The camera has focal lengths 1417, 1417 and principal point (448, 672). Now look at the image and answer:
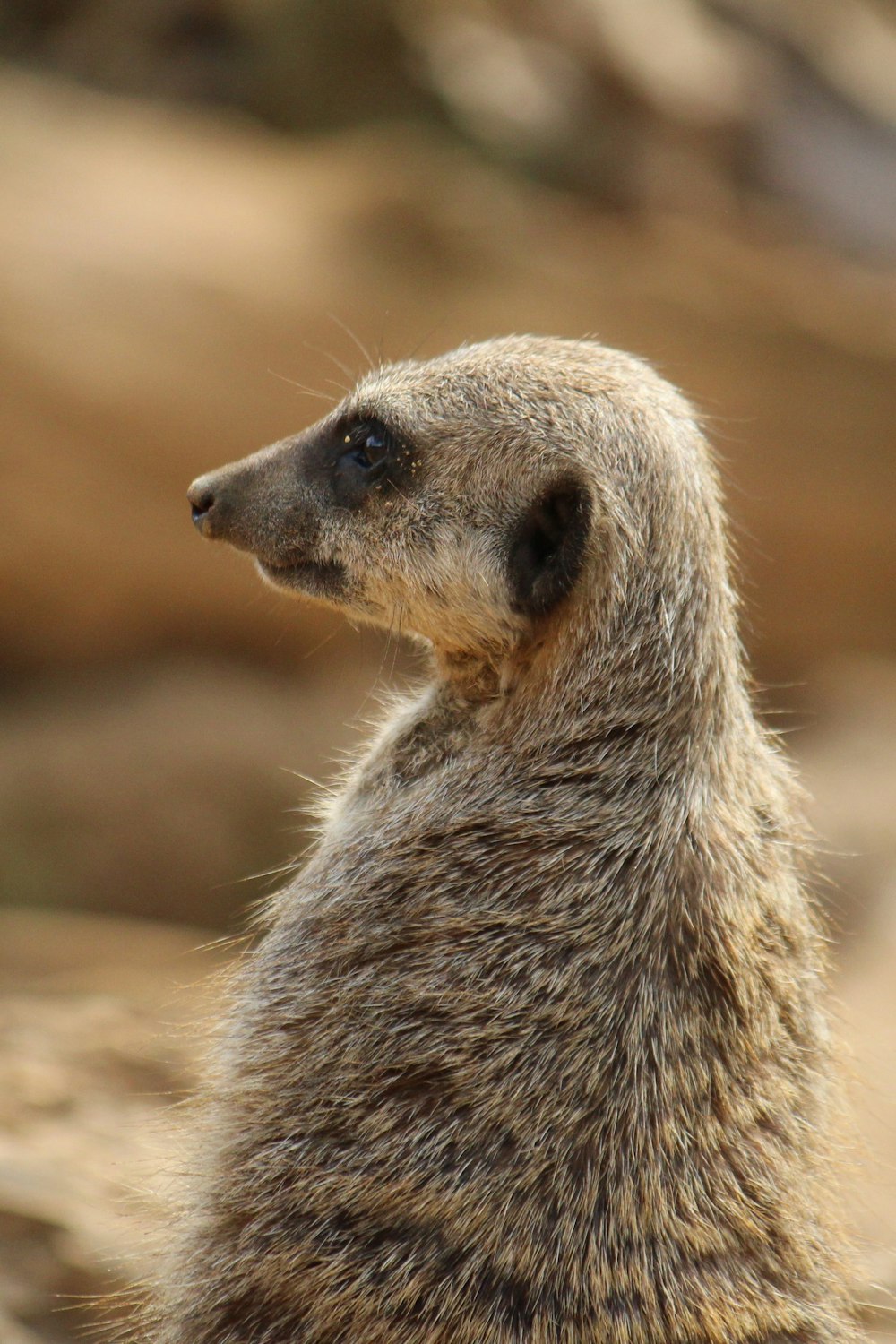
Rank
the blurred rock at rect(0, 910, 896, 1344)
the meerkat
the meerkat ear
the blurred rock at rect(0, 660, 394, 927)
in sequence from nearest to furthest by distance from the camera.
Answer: the meerkat → the meerkat ear → the blurred rock at rect(0, 910, 896, 1344) → the blurred rock at rect(0, 660, 394, 927)

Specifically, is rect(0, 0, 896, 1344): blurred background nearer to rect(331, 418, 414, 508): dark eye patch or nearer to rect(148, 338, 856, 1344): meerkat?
rect(331, 418, 414, 508): dark eye patch

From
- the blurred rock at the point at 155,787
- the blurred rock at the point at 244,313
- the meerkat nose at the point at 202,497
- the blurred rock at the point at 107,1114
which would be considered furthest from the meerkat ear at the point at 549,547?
the blurred rock at the point at 155,787

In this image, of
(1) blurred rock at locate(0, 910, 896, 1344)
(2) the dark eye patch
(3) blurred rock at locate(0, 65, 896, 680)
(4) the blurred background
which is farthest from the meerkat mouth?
(3) blurred rock at locate(0, 65, 896, 680)

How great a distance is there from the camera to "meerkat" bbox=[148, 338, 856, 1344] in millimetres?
2111

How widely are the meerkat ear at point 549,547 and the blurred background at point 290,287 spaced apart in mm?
3758

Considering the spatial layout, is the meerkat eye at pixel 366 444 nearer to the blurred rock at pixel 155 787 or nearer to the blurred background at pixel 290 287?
the blurred background at pixel 290 287

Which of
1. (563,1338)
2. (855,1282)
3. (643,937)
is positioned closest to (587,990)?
(643,937)

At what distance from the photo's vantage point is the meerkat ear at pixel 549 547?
240 centimetres

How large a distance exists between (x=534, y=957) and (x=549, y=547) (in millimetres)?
714

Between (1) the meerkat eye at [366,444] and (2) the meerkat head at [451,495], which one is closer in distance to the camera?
(2) the meerkat head at [451,495]

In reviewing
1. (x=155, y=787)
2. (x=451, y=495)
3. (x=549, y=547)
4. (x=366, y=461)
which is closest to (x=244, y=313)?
(x=155, y=787)

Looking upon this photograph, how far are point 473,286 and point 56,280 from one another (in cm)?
190

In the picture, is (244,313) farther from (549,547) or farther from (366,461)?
(549,547)

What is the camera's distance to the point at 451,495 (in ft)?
8.32
